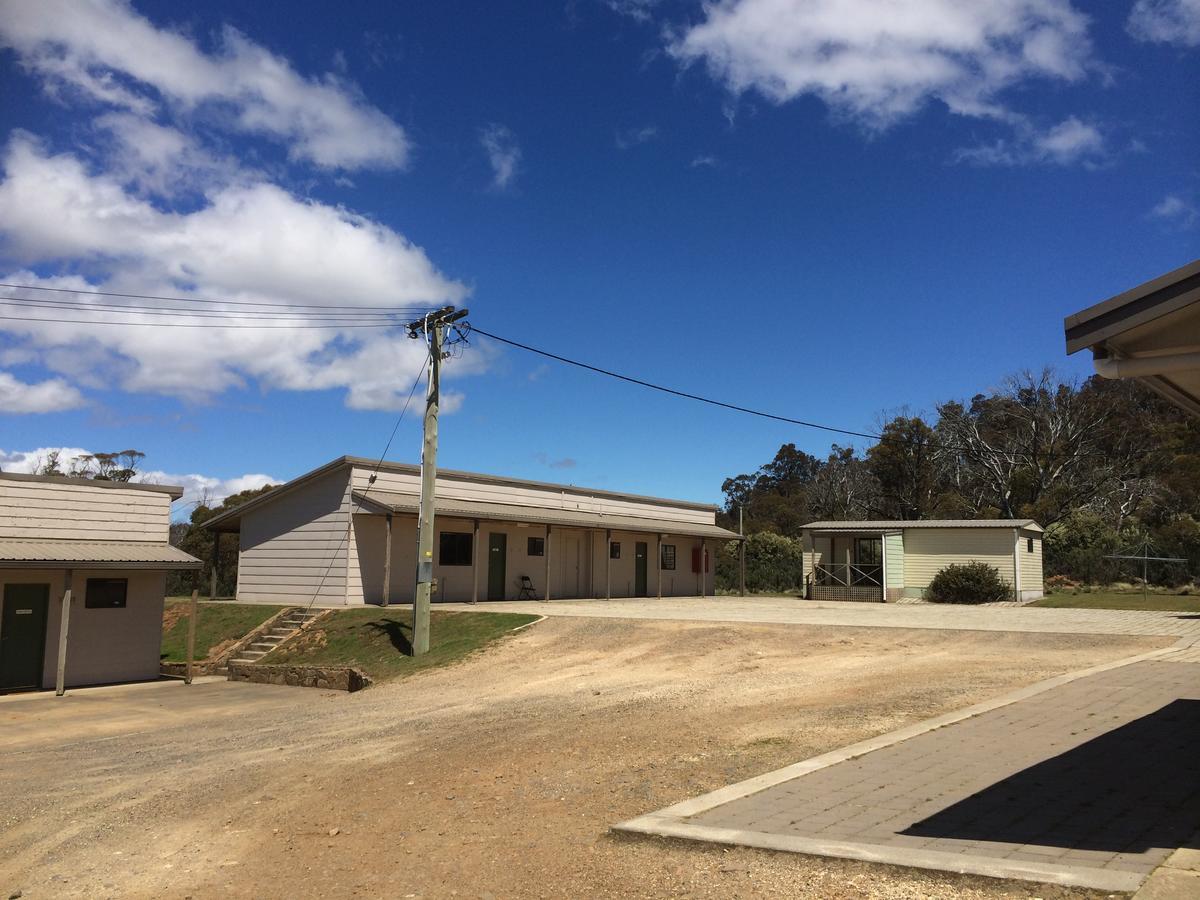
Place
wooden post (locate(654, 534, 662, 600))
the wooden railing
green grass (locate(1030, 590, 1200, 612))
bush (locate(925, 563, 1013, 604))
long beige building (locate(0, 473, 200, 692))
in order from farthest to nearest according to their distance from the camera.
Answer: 1. wooden post (locate(654, 534, 662, 600))
2. the wooden railing
3. bush (locate(925, 563, 1013, 604))
4. green grass (locate(1030, 590, 1200, 612))
5. long beige building (locate(0, 473, 200, 692))

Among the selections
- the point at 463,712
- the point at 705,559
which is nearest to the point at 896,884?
the point at 463,712

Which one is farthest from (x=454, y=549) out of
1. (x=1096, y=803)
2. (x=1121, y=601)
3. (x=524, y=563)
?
(x=1096, y=803)

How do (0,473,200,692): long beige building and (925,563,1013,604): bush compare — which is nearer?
(0,473,200,692): long beige building

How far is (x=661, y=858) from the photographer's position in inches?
205

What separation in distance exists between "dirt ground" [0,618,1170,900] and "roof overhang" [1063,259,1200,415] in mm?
2751

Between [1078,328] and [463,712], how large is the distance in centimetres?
934

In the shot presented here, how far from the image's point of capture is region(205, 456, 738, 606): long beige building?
2583 cm

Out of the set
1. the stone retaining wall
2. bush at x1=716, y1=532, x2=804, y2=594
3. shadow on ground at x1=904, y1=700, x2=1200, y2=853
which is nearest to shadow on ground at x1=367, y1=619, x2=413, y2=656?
the stone retaining wall

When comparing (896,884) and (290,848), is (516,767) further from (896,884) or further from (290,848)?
(896,884)

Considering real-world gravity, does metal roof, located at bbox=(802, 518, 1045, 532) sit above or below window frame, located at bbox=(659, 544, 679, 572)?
above

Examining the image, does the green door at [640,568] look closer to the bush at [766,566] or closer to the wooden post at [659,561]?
the wooden post at [659,561]

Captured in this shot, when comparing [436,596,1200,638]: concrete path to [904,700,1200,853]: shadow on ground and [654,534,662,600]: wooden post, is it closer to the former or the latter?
[654,534,662,600]: wooden post

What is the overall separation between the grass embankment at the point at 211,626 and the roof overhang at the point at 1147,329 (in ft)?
74.2

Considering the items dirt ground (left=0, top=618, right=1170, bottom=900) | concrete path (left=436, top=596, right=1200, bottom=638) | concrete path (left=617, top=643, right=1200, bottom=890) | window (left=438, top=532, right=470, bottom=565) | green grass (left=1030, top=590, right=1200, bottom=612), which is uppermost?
window (left=438, top=532, right=470, bottom=565)
